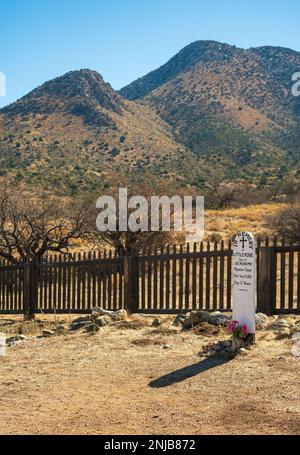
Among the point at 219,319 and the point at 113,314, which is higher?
the point at 219,319

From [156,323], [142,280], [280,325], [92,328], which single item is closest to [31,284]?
[142,280]

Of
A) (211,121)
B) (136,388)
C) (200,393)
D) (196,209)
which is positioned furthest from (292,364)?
(211,121)

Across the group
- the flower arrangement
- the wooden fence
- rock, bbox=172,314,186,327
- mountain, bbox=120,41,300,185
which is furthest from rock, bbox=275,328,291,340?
mountain, bbox=120,41,300,185

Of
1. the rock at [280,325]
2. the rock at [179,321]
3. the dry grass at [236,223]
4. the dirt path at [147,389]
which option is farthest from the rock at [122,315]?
the dry grass at [236,223]

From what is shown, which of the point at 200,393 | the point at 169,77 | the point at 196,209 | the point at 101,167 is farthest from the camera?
the point at 169,77

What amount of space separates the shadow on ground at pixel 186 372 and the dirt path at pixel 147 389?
13 millimetres

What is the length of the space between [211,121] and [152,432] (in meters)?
89.2

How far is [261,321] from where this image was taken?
31.0 ft

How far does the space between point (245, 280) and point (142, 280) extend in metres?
4.16

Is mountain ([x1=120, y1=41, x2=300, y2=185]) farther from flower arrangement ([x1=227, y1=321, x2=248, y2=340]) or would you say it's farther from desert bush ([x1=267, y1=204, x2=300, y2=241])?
→ flower arrangement ([x1=227, y1=321, x2=248, y2=340])

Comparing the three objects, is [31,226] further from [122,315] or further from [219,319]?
[219,319]

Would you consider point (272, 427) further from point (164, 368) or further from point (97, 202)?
point (97, 202)

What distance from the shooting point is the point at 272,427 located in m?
5.53

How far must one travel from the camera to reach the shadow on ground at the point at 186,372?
713 centimetres
